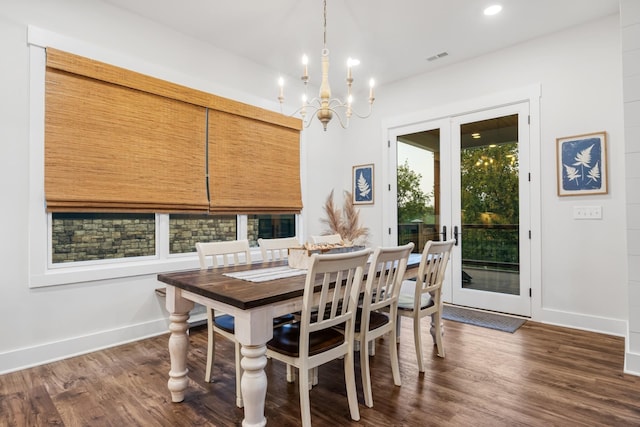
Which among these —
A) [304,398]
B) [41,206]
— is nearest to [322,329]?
[304,398]

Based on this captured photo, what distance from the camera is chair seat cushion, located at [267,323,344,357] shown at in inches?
70.9

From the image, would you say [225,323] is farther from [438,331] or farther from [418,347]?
[438,331]

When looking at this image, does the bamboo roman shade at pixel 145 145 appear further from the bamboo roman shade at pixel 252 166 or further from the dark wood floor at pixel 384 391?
the dark wood floor at pixel 384 391

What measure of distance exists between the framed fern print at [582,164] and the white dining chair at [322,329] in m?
2.74

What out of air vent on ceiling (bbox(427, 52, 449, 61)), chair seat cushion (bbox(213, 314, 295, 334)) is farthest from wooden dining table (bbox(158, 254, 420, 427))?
air vent on ceiling (bbox(427, 52, 449, 61))

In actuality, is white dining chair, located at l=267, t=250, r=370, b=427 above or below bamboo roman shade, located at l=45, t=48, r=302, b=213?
below

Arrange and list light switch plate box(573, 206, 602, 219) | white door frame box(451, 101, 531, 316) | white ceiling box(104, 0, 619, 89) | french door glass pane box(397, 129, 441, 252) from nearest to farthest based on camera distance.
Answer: white ceiling box(104, 0, 619, 89), light switch plate box(573, 206, 602, 219), white door frame box(451, 101, 531, 316), french door glass pane box(397, 129, 441, 252)

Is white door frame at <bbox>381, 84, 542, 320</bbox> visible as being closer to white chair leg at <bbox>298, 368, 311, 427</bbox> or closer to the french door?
the french door

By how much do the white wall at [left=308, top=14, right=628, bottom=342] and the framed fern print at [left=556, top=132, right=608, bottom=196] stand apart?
0.06 m

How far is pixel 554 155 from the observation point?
3543 millimetres

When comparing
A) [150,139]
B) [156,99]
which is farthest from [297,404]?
[156,99]

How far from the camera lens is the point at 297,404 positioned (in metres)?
2.09

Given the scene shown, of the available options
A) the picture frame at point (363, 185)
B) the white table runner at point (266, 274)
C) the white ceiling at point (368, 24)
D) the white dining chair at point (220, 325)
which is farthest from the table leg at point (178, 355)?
the picture frame at point (363, 185)

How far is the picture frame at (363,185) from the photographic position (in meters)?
5.04
